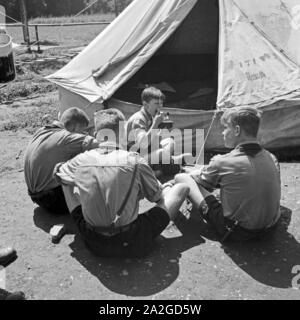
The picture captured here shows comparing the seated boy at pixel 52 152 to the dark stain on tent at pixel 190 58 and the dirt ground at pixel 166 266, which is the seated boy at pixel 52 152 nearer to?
the dirt ground at pixel 166 266

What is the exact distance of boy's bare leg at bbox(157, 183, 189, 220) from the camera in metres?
3.83

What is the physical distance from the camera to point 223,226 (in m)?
3.77

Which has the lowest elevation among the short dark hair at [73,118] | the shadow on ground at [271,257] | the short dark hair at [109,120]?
the shadow on ground at [271,257]

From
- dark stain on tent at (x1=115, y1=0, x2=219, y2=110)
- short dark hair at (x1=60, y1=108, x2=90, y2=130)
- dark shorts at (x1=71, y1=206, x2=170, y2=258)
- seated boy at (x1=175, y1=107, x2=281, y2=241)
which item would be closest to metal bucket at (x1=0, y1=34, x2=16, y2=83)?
short dark hair at (x1=60, y1=108, x2=90, y2=130)

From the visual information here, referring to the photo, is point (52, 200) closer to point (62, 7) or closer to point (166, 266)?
point (166, 266)

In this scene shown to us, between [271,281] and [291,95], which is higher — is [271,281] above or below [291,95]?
below

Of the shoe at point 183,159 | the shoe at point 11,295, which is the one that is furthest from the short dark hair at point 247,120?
the shoe at point 11,295

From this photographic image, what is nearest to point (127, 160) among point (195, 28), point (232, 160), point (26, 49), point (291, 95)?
point (232, 160)

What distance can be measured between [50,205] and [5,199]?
33.3 inches

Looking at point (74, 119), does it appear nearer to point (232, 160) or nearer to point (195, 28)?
point (232, 160)

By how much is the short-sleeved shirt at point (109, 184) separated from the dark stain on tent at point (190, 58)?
4.28 meters

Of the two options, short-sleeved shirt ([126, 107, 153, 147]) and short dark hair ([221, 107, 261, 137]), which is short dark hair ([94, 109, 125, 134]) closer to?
short dark hair ([221, 107, 261, 137])

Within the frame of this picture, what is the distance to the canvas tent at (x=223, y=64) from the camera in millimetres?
5492

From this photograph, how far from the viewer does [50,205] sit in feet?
14.5
